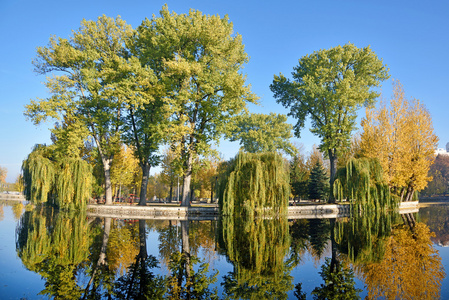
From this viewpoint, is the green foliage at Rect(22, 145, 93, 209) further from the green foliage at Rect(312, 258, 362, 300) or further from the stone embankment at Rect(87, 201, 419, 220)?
the green foliage at Rect(312, 258, 362, 300)

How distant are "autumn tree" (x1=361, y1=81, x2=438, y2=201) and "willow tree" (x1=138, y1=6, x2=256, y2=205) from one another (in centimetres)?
1388

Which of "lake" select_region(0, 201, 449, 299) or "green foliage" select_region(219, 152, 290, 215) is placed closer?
"lake" select_region(0, 201, 449, 299)

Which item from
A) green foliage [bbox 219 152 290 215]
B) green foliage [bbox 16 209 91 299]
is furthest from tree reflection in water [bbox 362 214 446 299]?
green foliage [bbox 219 152 290 215]

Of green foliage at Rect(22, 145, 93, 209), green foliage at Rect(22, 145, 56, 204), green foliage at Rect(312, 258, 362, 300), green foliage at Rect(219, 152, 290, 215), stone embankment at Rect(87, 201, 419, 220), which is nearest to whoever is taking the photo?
green foliage at Rect(312, 258, 362, 300)

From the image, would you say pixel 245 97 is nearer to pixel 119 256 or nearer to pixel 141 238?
pixel 141 238

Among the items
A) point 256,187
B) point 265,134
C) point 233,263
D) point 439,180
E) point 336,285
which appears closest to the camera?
point 336,285

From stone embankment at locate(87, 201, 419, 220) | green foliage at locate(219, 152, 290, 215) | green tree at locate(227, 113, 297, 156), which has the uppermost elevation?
green tree at locate(227, 113, 297, 156)

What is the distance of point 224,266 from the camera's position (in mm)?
7883

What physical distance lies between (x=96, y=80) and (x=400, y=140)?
29.7 meters

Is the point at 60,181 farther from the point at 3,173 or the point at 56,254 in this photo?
the point at 3,173

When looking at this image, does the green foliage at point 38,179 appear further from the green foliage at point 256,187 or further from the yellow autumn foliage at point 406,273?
the yellow autumn foliage at point 406,273

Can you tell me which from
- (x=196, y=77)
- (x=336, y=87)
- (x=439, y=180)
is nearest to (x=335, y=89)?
(x=336, y=87)

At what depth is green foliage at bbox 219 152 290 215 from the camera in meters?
19.2

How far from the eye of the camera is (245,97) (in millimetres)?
25203
